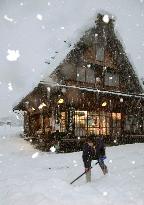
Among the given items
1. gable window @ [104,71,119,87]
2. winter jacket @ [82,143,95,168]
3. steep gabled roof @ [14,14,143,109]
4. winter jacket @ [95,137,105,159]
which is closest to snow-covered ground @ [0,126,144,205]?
winter jacket @ [82,143,95,168]

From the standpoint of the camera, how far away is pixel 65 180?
10953mm

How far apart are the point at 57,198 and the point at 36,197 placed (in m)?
0.56

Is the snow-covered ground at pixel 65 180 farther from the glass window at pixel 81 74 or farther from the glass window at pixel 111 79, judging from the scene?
the glass window at pixel 111 79

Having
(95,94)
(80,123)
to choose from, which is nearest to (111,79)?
(95,94)

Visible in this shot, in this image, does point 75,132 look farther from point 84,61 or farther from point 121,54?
point 121,54

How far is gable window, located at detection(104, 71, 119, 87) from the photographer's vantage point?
71.0ft

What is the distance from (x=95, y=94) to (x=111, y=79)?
2.62m

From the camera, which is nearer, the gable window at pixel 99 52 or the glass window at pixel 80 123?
the glass window at pixel 80 123

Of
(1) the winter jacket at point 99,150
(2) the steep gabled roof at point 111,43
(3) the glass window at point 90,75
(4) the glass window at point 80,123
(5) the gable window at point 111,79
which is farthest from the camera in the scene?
(5) the gable window at point 111,79

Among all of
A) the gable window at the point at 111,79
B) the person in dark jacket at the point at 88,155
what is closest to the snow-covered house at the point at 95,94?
the gable window at the point at 111,79

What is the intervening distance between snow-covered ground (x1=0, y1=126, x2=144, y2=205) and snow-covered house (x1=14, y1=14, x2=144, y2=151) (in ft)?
9.34

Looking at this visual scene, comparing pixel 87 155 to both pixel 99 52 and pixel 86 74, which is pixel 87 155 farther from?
pixel 99 52

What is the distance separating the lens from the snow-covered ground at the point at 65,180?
27.4ft

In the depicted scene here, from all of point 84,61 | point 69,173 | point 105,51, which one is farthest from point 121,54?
point 69,173
